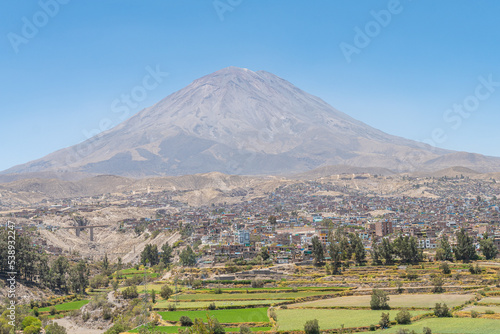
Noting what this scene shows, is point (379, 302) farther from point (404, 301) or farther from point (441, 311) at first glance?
point (441, 311)

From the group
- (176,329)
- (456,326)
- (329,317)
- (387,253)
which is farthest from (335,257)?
(456,326)

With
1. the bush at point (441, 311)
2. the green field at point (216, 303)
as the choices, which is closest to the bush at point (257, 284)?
the green field at point (216, 303)

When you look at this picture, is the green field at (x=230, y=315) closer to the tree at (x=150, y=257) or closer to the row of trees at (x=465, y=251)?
the row of trees at (x=465, y=251)

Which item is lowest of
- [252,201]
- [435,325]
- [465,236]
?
[435,325]

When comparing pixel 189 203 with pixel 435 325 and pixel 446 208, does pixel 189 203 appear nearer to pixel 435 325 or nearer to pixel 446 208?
pixel 446 208

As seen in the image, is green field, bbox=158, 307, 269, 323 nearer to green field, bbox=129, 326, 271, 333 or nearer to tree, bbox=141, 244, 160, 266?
green field, bbox=129, 326, 271, 333

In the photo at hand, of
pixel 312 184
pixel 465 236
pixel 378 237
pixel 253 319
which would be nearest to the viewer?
pixel 253 319

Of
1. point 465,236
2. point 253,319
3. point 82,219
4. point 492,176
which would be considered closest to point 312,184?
point 492,176
